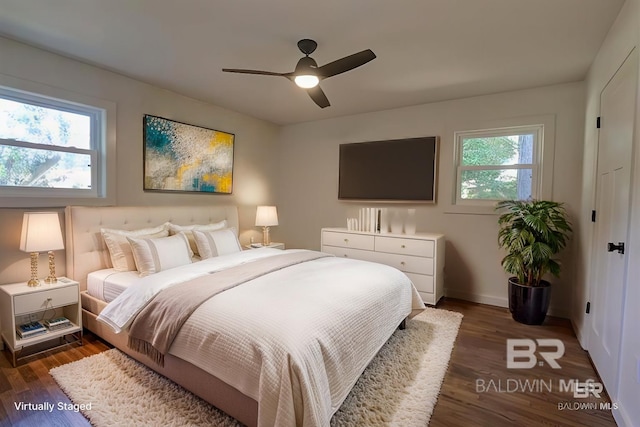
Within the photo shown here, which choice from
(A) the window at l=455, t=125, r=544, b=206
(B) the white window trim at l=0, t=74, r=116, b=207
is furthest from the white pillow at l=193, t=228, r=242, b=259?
(A) the window at l=455, t=125, r=544, b=206

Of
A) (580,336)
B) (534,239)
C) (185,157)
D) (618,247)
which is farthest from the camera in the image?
(185,157)

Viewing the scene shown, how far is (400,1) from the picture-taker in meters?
1.95

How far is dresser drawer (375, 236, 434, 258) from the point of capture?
11.6 ft

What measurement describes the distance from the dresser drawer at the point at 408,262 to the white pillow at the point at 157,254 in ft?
7.45

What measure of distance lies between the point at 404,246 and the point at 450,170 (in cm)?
117

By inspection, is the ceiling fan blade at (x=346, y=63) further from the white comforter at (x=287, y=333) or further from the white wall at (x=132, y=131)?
the white wall at (x=132, y=131)

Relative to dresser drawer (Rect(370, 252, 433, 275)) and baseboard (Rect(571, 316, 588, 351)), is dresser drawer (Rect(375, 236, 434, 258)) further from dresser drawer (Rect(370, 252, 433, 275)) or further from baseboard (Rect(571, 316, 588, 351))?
baseboard (Rect(571, 316, 588, 351))

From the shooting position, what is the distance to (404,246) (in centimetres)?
369

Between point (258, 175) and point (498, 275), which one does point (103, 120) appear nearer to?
point (258, 175)

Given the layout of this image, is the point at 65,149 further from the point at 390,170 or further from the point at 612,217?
the point at 612,217

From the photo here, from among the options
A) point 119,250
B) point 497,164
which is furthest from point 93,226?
point 497,164

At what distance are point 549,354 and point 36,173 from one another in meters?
4.76

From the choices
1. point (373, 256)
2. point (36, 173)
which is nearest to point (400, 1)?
point (373, 256)

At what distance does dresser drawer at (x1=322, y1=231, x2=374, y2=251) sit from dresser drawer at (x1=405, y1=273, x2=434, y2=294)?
0.65 m
